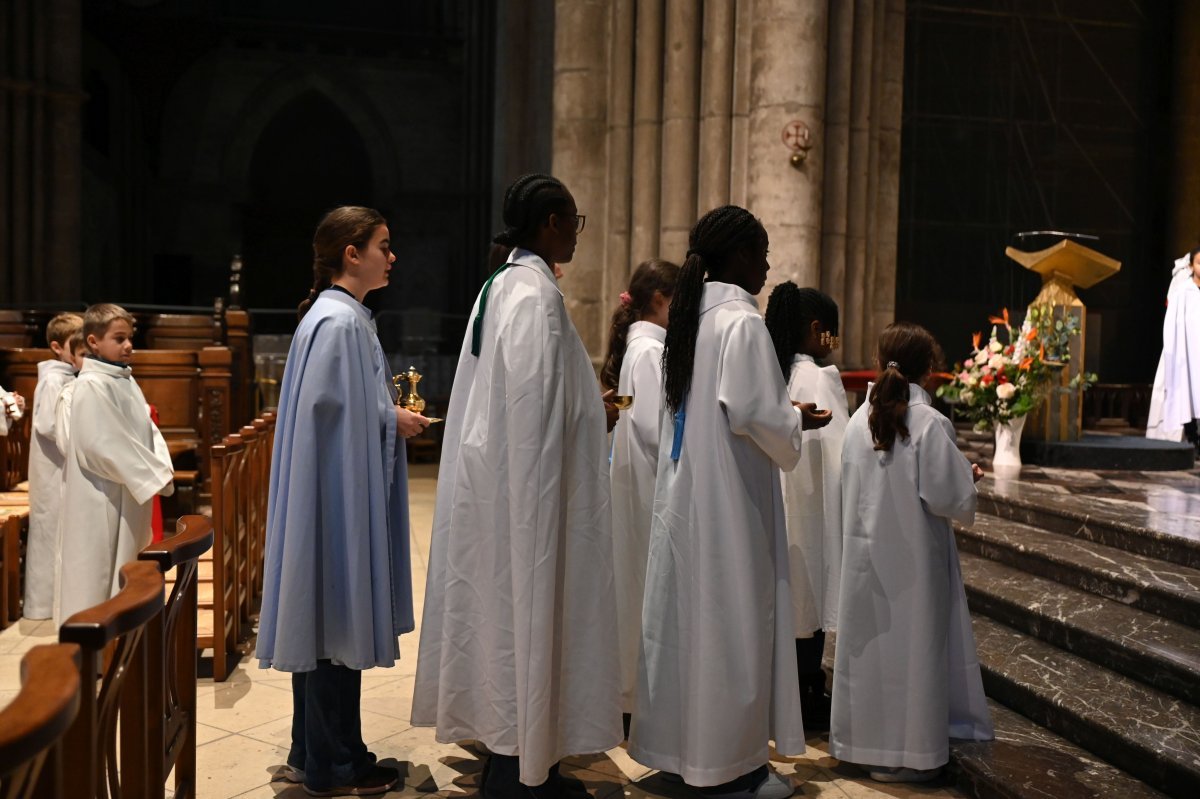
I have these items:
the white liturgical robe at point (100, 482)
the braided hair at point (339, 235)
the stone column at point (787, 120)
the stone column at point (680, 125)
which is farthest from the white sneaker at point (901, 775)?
the stone column at point (680, 125)

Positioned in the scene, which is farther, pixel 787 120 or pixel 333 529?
pixel 787 120

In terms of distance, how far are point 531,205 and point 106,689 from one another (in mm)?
1719

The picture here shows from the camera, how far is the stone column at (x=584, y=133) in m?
8.95

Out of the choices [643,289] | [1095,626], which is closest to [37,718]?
[643,289]

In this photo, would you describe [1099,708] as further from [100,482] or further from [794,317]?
[100,482]

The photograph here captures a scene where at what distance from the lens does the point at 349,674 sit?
3291 millimetres

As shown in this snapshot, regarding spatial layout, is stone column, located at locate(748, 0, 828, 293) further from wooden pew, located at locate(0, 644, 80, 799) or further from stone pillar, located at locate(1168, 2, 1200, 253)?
wooden pew, located at locate(0, 644, 80, 799)

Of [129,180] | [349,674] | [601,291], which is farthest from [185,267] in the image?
[349,674]

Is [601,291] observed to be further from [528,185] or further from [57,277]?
[57,277]

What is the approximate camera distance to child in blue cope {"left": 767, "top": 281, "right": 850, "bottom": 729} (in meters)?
3.97

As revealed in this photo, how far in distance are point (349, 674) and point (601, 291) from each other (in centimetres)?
604

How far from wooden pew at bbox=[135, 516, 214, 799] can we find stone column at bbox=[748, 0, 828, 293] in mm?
5862

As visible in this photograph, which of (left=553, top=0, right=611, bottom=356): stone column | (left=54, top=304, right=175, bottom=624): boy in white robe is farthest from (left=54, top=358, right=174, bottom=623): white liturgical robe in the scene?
(left=553, top=0, right=611, bottom=356): stone column

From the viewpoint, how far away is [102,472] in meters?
4.72
